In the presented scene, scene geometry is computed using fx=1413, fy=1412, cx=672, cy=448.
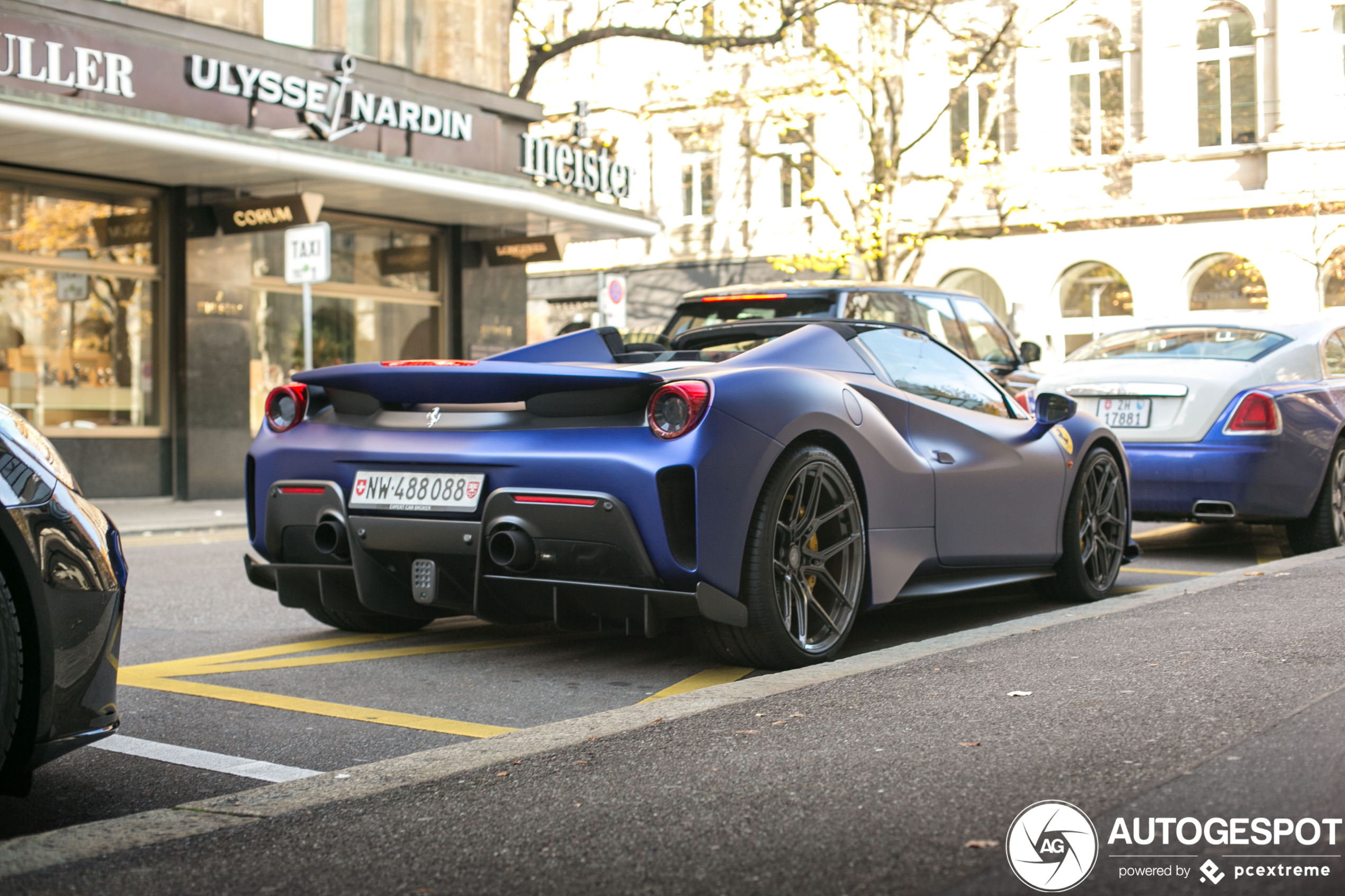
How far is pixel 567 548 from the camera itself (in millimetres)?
4418

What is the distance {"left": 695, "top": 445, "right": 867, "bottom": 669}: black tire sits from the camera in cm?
450

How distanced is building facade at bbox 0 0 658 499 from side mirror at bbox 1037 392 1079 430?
993 cm

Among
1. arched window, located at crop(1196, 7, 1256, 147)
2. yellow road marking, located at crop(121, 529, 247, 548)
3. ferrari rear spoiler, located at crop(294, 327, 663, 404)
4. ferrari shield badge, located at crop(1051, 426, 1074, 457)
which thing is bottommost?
yellow road marking, located at crop(121, 529, 247, 548)

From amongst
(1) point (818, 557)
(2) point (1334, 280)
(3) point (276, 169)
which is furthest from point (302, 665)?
(2) point (1334, 280)

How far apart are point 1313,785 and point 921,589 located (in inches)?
99.7

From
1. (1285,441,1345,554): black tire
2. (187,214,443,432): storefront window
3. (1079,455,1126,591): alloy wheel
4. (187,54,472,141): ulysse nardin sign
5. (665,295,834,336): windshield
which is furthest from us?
(187,214,443,432): storefront window

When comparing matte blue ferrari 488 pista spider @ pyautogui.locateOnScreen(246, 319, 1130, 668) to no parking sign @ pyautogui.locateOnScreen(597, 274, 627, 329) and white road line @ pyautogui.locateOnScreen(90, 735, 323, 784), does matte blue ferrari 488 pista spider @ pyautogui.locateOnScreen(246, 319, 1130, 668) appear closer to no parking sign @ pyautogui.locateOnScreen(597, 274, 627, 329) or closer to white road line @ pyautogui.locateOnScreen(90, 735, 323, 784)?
white road line @ pyautogui.locateOnScreen(90, 735, 323, 784)

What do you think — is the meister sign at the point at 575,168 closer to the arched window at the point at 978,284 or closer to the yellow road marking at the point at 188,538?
the yellow road marking at the point at 188,538

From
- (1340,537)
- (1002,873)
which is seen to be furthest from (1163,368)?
(1002,873)

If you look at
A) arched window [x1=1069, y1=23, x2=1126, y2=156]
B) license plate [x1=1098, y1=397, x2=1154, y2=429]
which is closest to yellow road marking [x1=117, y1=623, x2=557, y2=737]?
license plate [x1=1098, y1=397, x2=1154, y2=429]

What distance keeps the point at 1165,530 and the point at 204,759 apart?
803 cm

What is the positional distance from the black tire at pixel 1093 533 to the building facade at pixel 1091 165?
740 inches

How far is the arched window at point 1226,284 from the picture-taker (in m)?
28.2

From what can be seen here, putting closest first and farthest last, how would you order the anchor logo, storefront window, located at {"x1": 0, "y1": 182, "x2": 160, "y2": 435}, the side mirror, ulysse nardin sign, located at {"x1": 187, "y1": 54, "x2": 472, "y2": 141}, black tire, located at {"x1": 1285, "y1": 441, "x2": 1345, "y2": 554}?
1. the side mirror
2. black tire, located at {"x1": 1285, "y1": 441, "x2": 1345, "y2": 554}
3. storefront window, located at {"x1": 0, "y1": 182, "x2": 160, "y2": 435}
4. ulysse nardin sign, located at {"x1": 187, "y1": 54, "x2": 472, "y2": 141}
5. the anchor logo
